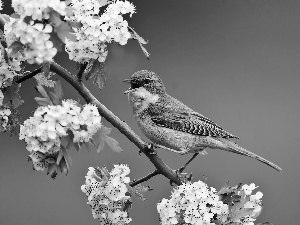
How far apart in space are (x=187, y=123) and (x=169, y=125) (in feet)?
0.26

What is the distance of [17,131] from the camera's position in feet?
6.64

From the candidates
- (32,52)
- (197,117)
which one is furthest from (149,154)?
(197,117)

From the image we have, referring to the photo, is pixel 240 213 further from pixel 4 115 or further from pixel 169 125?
pixel 4 115

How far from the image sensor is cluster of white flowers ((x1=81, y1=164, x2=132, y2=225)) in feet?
6.71

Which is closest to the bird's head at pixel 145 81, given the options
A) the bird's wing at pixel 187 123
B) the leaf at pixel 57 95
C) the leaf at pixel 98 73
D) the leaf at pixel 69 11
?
the bird's wing at pixel 187 123

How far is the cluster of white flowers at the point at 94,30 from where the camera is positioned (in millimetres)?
1816

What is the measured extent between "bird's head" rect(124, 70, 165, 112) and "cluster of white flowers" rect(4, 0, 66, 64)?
25.6 inches

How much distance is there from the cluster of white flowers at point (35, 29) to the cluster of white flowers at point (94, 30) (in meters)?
0.11

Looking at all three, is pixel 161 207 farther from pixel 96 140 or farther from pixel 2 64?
pixel 2 64

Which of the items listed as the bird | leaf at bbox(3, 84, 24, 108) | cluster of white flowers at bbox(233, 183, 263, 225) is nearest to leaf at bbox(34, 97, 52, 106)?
leaf at bbox(3, 84, 24, 108)

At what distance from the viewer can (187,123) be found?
2.63 meters

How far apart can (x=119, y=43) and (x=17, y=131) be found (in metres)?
0.45

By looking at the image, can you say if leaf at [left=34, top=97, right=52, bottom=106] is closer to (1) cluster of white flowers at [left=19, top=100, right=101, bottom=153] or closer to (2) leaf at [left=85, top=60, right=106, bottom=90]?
(1) cluster of white flowers at [left=19, top=100, right=101, bottom=153]

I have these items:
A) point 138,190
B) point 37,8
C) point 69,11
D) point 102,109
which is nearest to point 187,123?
point 138,190
